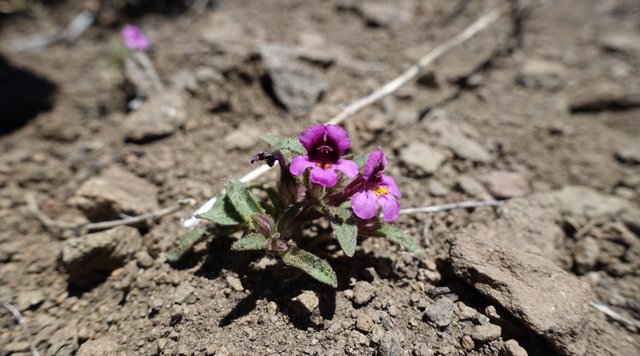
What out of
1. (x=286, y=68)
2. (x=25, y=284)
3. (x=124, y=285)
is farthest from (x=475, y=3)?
(x=25, y=284)

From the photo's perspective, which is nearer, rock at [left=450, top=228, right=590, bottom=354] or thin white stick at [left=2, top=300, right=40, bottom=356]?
rock at [left=450, top=228, right=590, bottom=354]

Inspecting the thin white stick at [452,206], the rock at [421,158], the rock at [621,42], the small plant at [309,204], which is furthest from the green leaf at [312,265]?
the rock at [621,42]

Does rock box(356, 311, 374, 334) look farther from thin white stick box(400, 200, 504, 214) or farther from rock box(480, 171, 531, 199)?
rock box(480, 171, 531, 199)

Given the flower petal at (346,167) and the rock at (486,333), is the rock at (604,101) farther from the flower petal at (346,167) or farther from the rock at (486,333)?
the flower petal at (346,167)

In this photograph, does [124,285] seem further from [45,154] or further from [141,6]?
[141,6]

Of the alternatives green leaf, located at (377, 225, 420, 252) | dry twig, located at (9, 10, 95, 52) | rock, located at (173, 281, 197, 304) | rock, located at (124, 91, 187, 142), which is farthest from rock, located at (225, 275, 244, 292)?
dry twig, located at (9, 10, 95, 52)

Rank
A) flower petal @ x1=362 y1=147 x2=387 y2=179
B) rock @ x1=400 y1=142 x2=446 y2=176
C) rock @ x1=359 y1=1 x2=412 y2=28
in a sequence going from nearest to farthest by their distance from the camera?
flower petal @ x1=362 y1=147 x2=387 y2=179
rock @ x1=400 y1=142 x2=446 y2=176
rock @ x1=359 y1=1 x2=412 y2=28

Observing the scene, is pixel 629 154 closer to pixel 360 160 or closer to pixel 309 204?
pixel 360 160
